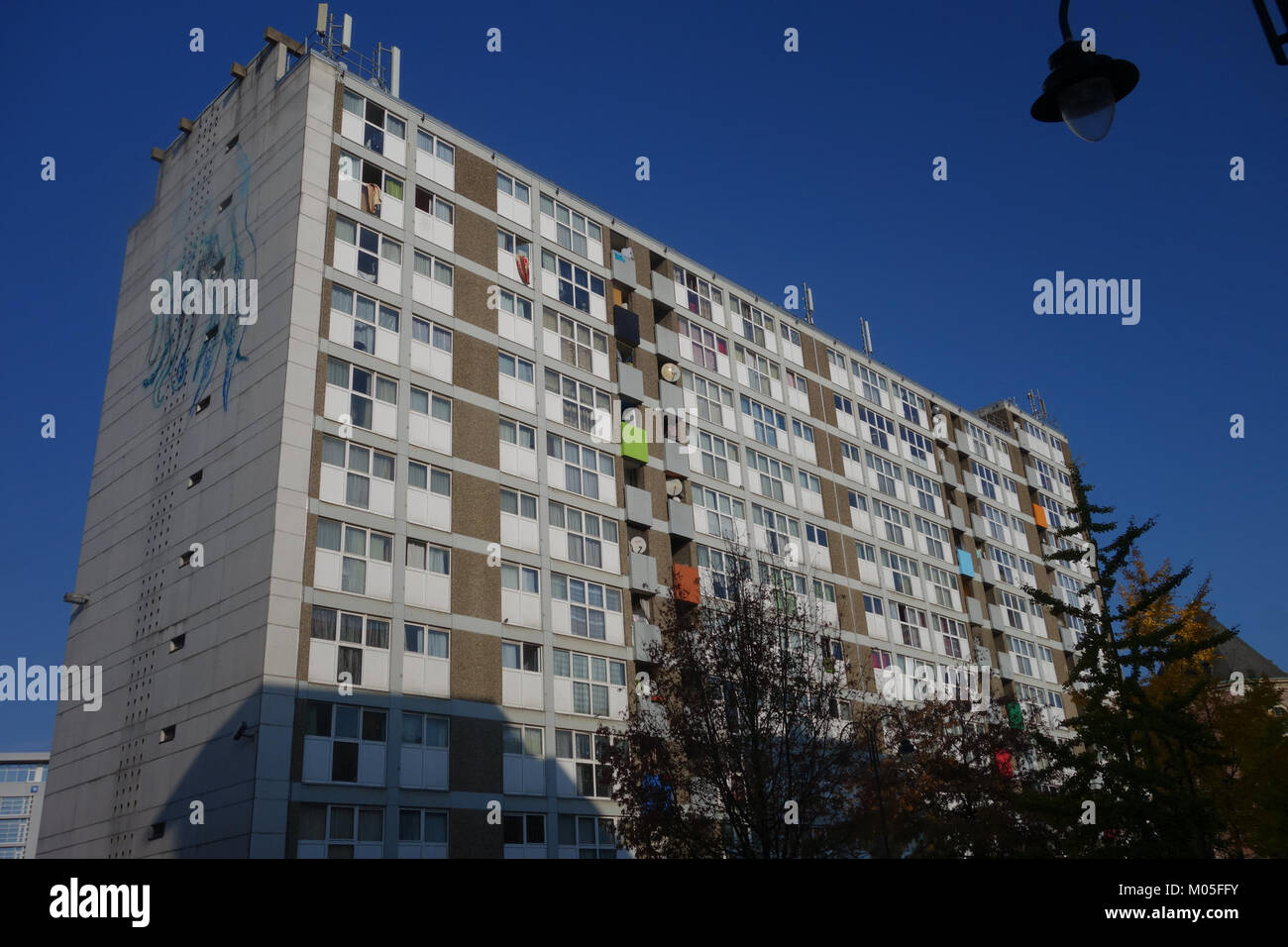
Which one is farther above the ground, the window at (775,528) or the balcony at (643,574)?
the window at (775,528)

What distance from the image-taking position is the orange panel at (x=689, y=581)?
125 feet

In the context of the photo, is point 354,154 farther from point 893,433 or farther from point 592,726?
point 893,433

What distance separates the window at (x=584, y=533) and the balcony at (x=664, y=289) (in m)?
11.2

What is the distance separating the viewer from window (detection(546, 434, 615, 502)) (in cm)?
3650

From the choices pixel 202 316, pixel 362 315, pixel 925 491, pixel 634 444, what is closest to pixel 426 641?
pixel 362 315

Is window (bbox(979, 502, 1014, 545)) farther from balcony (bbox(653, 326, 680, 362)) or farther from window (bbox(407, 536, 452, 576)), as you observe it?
window (bbox(407, 536, 452, 576))

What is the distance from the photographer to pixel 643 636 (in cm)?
3669

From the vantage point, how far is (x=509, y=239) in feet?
126

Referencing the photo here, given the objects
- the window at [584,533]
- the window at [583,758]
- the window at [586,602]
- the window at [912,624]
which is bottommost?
the window at [583,758]

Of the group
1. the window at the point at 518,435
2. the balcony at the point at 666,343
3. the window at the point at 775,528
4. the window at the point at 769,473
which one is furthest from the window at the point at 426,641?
the window at the point at 769,473

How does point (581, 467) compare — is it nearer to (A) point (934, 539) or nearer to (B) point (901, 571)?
(B) point (901, 571)

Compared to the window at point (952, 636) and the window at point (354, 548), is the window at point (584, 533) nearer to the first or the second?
the window at point (354, 548)

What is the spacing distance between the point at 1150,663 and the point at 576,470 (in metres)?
18.6
